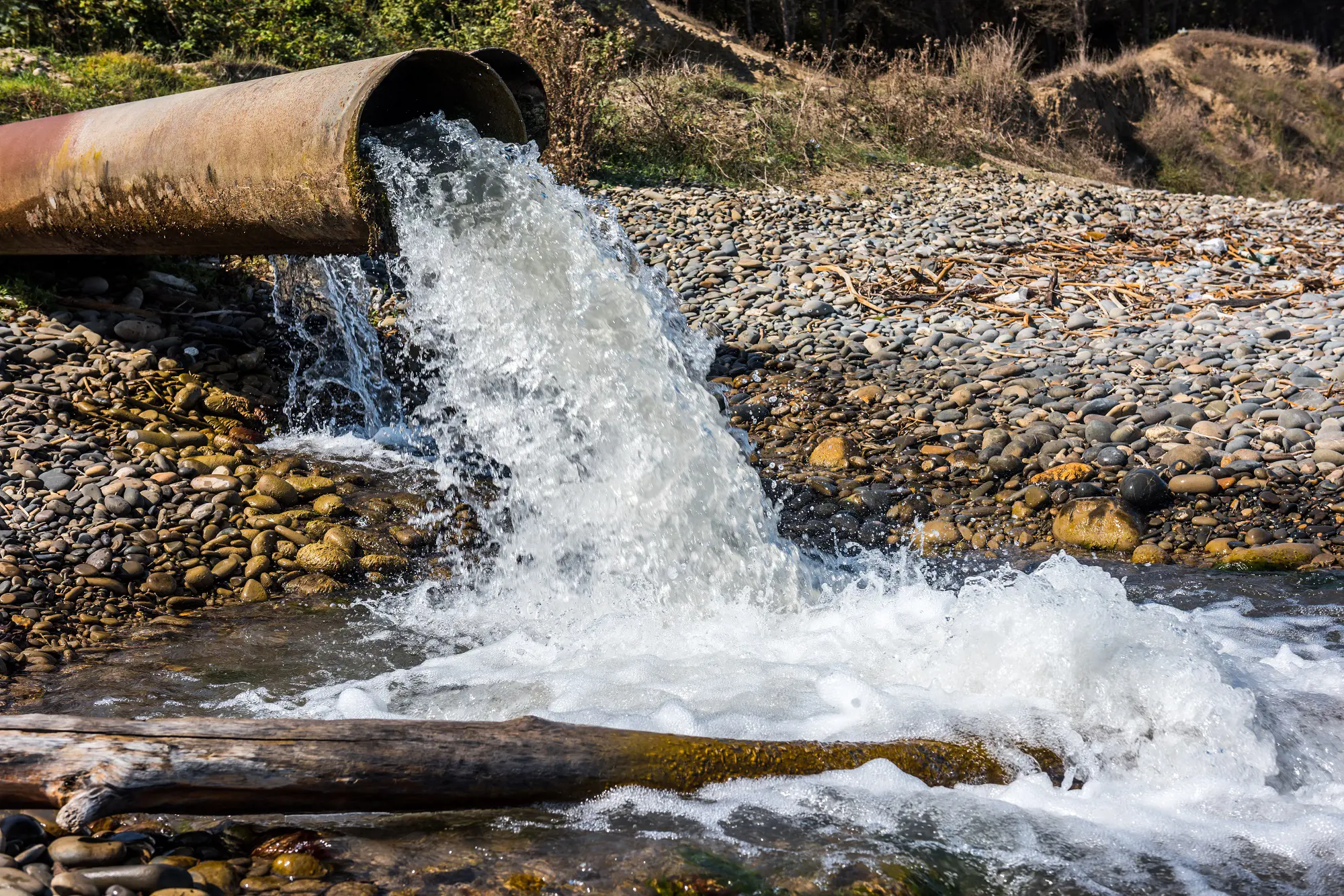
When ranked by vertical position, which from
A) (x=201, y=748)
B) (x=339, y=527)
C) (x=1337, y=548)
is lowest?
(x=1337, y=548)

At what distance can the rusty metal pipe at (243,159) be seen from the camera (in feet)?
13.4

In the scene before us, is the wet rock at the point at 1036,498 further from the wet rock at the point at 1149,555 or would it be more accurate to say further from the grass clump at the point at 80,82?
the grass clump at the point at 80,82

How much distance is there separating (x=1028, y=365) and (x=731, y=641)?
142 inches

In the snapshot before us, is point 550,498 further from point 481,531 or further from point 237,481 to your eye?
point 237,481

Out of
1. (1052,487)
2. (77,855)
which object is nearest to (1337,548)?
(1052,487)

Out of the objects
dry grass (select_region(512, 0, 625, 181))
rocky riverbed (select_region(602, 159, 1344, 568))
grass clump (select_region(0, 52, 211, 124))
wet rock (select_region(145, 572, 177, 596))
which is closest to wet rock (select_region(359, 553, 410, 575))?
wet rock (select_region(145, 572, 177, 596))

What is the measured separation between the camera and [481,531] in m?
4.89

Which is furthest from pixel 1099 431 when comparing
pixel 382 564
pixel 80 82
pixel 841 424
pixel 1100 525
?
pixel 80 82

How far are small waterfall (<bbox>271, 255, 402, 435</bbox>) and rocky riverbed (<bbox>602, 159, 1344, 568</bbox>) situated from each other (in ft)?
7.36

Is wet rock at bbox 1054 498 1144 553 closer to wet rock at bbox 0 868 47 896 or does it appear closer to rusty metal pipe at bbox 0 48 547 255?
rusty metal pipe at bbox 0 48 547 255

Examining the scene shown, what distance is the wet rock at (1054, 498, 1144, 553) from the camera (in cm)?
482

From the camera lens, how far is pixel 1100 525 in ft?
16.0

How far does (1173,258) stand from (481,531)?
6489 mm

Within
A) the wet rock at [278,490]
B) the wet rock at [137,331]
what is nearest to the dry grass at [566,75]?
the wet rock at [137,331]
